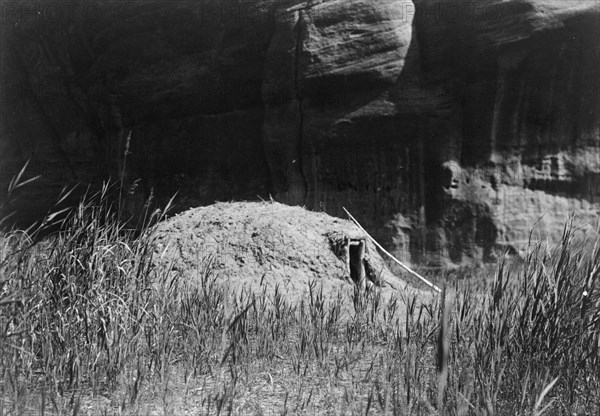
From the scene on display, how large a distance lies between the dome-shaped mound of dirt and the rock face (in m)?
2.82

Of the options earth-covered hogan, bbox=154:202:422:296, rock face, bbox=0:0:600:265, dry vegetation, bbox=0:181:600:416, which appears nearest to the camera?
dry vegetation, bbox=0:181:600:416

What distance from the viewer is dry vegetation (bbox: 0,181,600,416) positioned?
3547mm

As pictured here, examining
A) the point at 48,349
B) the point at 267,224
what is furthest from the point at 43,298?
the point at 267,224

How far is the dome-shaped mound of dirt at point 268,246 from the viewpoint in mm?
7480

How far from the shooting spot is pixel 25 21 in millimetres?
13547

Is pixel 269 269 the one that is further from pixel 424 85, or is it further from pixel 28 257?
pixel 424 85

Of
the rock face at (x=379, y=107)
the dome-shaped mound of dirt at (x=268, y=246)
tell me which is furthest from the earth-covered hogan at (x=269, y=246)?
the rock face at (x=379, y=107)

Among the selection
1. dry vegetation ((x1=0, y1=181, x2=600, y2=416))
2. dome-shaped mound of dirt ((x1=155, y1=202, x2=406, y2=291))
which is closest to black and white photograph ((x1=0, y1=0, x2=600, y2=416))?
dome-shaped mound of dirt ((x1=155, y1=202, x2=406, y2=291))

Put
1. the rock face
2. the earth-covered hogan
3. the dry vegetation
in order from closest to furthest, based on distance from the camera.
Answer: the dry vegetation
the earth-covered hogan
the rock face

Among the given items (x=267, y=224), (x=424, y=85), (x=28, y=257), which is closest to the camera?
(x=28, y=257)

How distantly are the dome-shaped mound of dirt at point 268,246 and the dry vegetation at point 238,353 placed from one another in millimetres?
2414

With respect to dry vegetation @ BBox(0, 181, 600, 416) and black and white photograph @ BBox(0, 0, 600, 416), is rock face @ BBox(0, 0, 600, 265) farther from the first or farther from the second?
dry vegetation @ BBox(0, 181, 600, 416)

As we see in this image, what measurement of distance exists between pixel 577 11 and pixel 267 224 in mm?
5566

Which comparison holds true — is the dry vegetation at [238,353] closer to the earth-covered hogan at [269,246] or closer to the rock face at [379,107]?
the earth-covered hogan at [269,246]
